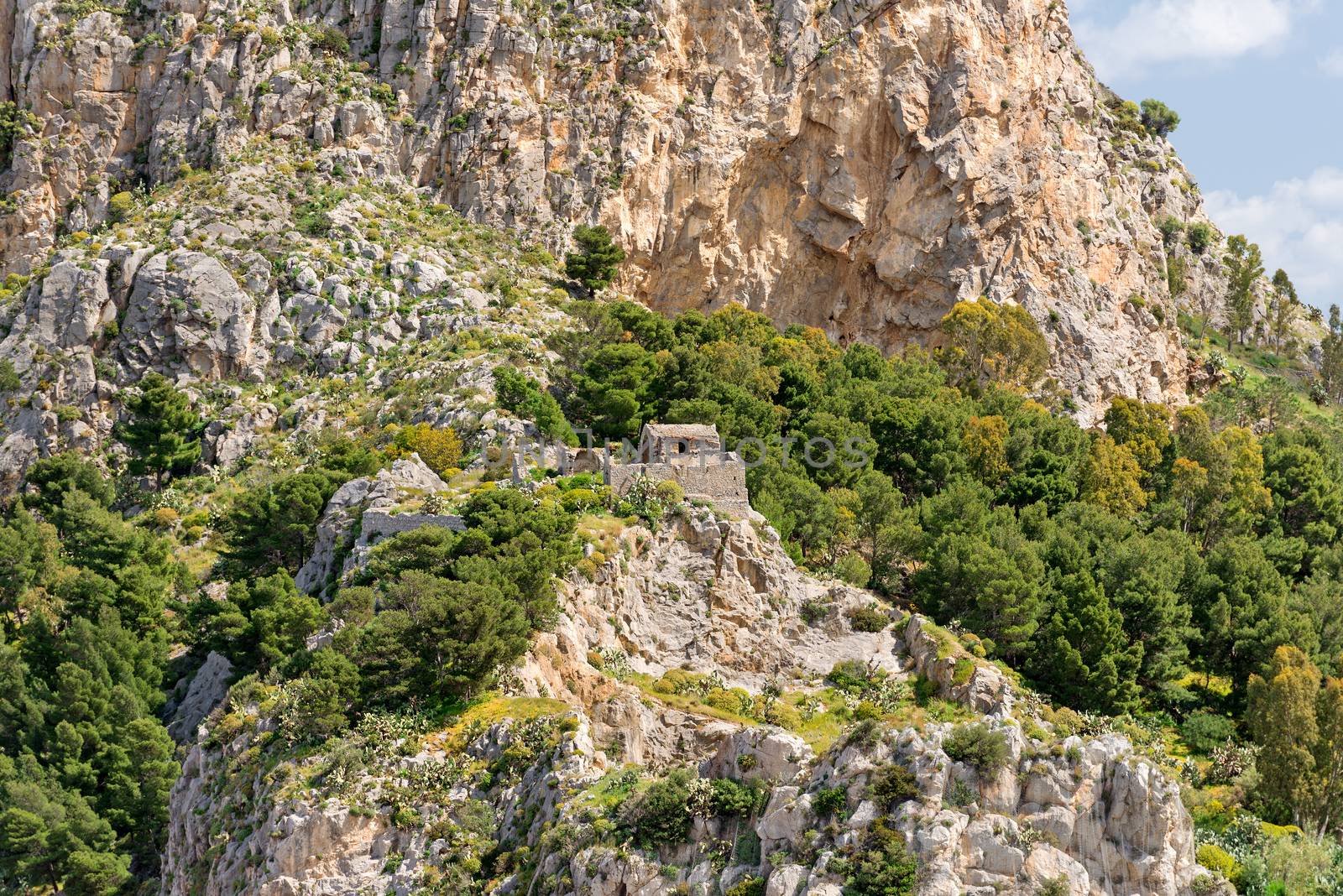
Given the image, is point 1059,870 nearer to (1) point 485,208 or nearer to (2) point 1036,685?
(2) point 1036,685

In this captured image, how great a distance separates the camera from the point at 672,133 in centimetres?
10644

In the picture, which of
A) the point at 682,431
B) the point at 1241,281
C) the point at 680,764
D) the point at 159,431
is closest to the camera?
the point at 680,764

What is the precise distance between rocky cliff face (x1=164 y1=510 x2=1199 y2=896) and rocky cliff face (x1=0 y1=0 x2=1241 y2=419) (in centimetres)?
4687

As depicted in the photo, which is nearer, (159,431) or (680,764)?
(680,764)

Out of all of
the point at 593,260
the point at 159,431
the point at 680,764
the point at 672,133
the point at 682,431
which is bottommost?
the point at 680,764

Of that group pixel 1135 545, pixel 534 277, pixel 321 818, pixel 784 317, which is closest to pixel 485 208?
pixel 534 277

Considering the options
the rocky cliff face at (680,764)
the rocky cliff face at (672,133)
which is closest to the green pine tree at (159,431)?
the rocky cliff face at (672,133)

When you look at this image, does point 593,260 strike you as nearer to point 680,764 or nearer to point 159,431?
point 159,431

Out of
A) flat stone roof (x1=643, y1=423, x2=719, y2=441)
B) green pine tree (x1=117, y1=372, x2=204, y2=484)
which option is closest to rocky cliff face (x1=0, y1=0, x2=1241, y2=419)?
green pine tree (x1=117, y1=372, x2=204, y2=484)

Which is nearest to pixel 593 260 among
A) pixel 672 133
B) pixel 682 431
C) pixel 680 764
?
pixel 672 133

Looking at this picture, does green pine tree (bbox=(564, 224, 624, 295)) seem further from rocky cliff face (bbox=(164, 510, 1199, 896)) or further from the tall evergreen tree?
the tall evergreen tree

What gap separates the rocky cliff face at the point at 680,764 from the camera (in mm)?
38594

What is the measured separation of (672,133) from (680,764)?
220 feet

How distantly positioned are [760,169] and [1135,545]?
152 ft
